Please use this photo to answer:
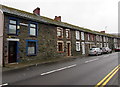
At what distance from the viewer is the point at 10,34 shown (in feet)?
41.8

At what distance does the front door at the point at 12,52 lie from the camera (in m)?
12.7

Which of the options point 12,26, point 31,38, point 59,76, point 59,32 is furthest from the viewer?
point 59,32

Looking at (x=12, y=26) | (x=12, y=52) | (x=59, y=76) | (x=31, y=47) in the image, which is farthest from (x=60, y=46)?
(x=59, y=76)

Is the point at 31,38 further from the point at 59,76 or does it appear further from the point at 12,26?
the point at 59,76

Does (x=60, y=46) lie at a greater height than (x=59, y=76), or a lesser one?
greater

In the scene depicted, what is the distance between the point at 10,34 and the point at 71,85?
1055cm

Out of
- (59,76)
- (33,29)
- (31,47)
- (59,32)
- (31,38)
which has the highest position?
(59,32)

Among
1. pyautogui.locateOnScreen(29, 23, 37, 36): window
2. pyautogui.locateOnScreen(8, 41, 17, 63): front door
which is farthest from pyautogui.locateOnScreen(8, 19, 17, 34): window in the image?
pyautogui.locateOnScreen(29, 23, 37, 36): window

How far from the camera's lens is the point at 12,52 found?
13.0 metres

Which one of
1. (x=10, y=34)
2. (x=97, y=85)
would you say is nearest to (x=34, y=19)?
(x=10, y=34)

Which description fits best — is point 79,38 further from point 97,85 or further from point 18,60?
point 97,85

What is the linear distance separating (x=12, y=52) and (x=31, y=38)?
3.28m

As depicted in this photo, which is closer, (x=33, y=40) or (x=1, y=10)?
(x=1, y=10)

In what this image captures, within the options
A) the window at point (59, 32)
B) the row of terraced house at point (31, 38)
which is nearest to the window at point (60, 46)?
the row of terraced house at point (31, 38)
